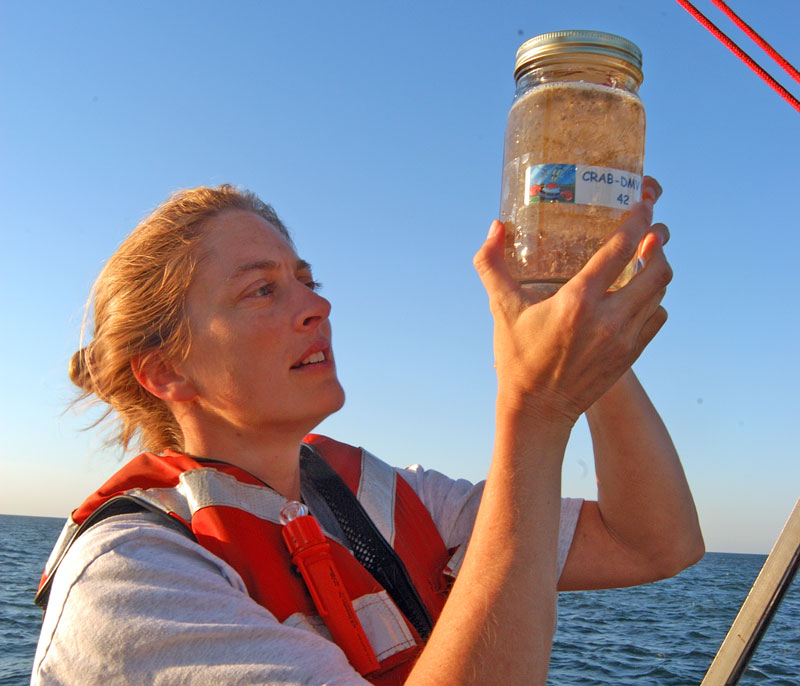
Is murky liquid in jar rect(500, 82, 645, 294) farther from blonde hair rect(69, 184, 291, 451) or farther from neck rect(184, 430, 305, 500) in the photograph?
blonde hair rect(69, 184, 291, 451)

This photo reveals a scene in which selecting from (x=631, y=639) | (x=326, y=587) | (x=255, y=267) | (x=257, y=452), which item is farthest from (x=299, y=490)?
(x=631, y=639)

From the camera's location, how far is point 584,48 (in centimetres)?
178

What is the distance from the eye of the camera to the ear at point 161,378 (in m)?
2.43

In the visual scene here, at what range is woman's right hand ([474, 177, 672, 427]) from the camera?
148 centimetres

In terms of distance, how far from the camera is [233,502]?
2.07 m

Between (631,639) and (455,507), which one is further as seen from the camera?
(631,639)

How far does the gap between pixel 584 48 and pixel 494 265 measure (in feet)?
1.90

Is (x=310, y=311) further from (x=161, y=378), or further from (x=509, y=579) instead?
(x=509, y=579)

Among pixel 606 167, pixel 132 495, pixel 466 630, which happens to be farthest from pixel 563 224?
pixel 132 495

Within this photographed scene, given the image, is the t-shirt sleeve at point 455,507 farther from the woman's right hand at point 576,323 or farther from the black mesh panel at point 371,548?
the woman's right hand at point 576,323

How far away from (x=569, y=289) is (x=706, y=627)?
101 feet

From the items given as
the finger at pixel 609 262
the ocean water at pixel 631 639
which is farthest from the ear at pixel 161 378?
the ocean water at pixel 631 639

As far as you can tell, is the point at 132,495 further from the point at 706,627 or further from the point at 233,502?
the point at 706,627

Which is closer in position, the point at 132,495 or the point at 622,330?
the point at 622,330
